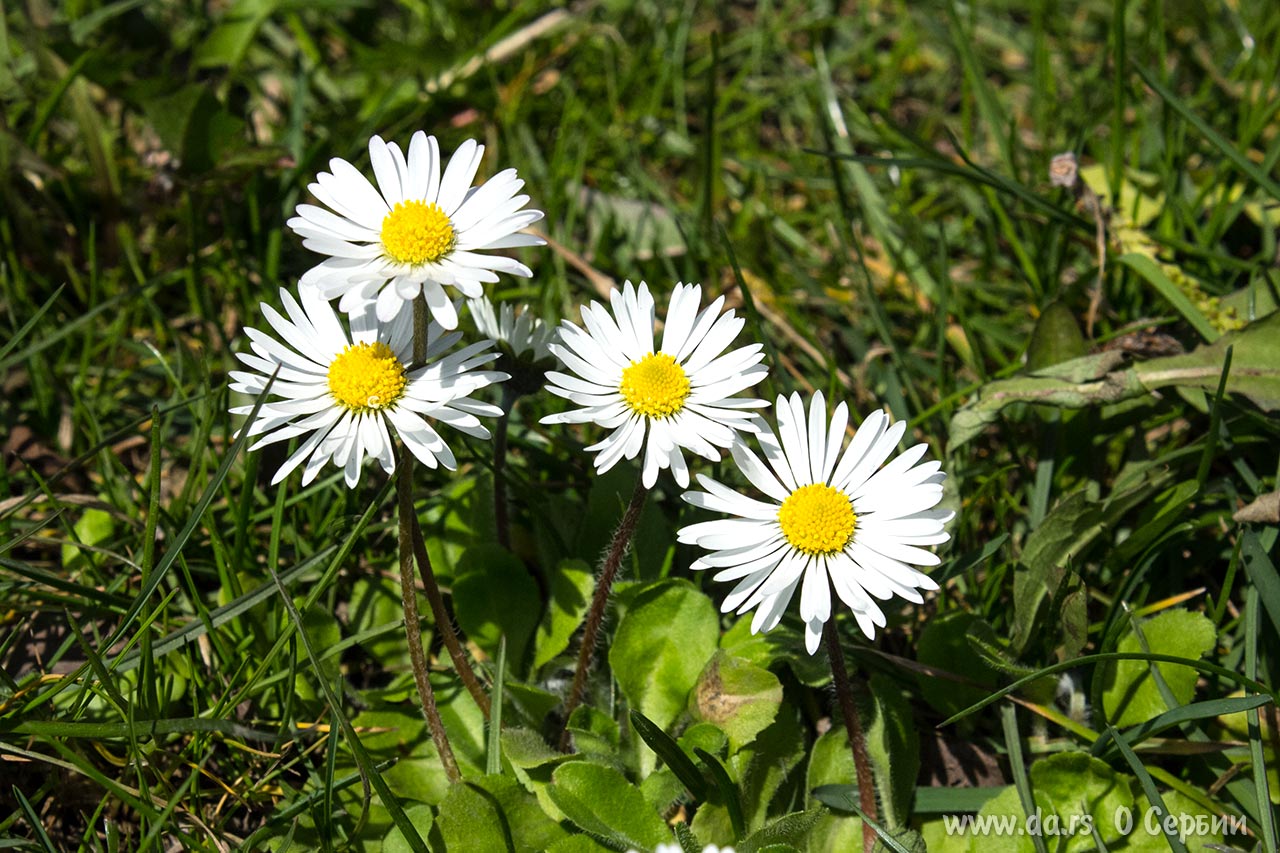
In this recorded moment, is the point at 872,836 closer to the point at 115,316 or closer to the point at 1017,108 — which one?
the point at 115,316

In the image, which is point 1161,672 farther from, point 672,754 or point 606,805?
point 606,805

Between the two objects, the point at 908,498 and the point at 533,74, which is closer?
the point at 908,498

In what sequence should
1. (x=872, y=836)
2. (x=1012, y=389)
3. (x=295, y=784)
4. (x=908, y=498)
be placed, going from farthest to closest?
1. (x=1012, y=389)
2. (x=295, y=784)
3. (x=872, y=836)
4. (x=908, y=498)

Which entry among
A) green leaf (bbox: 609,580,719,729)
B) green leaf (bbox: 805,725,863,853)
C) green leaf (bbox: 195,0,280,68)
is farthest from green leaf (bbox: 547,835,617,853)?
green leaf (bbox: 195,0,280,68)

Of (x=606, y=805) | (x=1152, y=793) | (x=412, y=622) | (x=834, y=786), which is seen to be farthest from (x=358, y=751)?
(x=1152, y=793)

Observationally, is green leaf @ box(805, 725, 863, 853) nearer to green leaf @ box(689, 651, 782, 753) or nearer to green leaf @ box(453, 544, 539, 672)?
green leaf @ box(689, 651, 782, 753)

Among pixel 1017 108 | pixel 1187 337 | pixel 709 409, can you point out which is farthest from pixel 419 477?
pixel 1017 108
